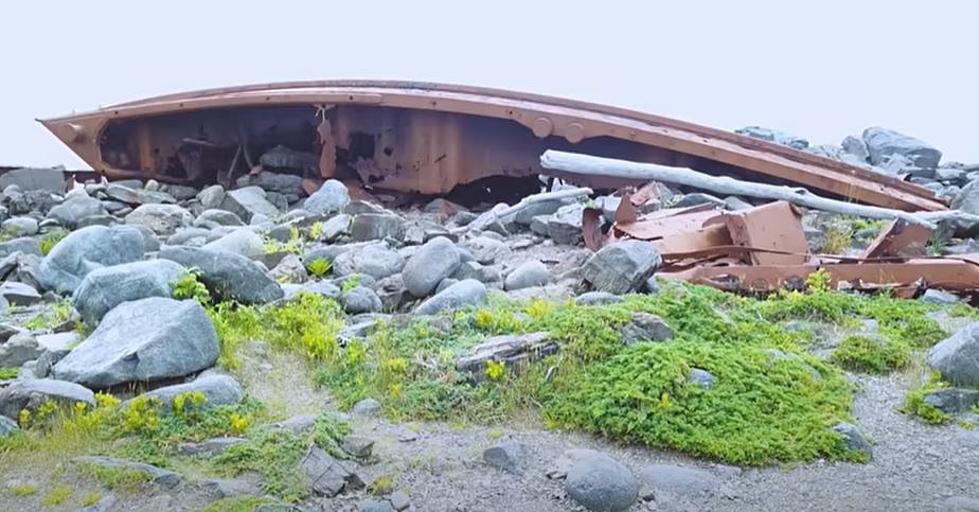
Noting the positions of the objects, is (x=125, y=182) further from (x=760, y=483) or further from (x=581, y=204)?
(x=760, y=483)

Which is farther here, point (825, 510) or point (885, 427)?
point (885, 427)

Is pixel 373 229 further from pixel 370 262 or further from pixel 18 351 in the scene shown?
pixel 18 351

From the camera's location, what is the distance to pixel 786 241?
146 inches

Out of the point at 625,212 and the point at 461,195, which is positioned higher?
the point at 625,212

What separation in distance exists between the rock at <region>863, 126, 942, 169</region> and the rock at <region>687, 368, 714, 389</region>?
588cm

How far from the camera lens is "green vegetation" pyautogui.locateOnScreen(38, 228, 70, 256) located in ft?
14.8

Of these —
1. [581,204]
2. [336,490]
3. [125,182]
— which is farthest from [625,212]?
[125,182]

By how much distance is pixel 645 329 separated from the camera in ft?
8.35

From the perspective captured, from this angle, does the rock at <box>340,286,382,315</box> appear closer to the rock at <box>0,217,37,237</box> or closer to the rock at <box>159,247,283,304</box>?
the rock at <box>159,247,283,304</box>

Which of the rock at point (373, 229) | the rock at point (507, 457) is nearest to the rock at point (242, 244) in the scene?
the rock at point (373, 229)

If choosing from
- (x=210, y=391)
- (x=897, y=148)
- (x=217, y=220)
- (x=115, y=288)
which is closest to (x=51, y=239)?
(x=217, y=220)

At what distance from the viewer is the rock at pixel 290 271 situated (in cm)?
360

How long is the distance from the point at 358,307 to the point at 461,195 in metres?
3.40

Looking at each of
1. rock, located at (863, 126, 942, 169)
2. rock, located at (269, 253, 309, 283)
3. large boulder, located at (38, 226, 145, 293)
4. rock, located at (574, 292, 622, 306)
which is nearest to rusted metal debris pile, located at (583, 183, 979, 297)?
rock, located at (574, 292, 622, 306)
